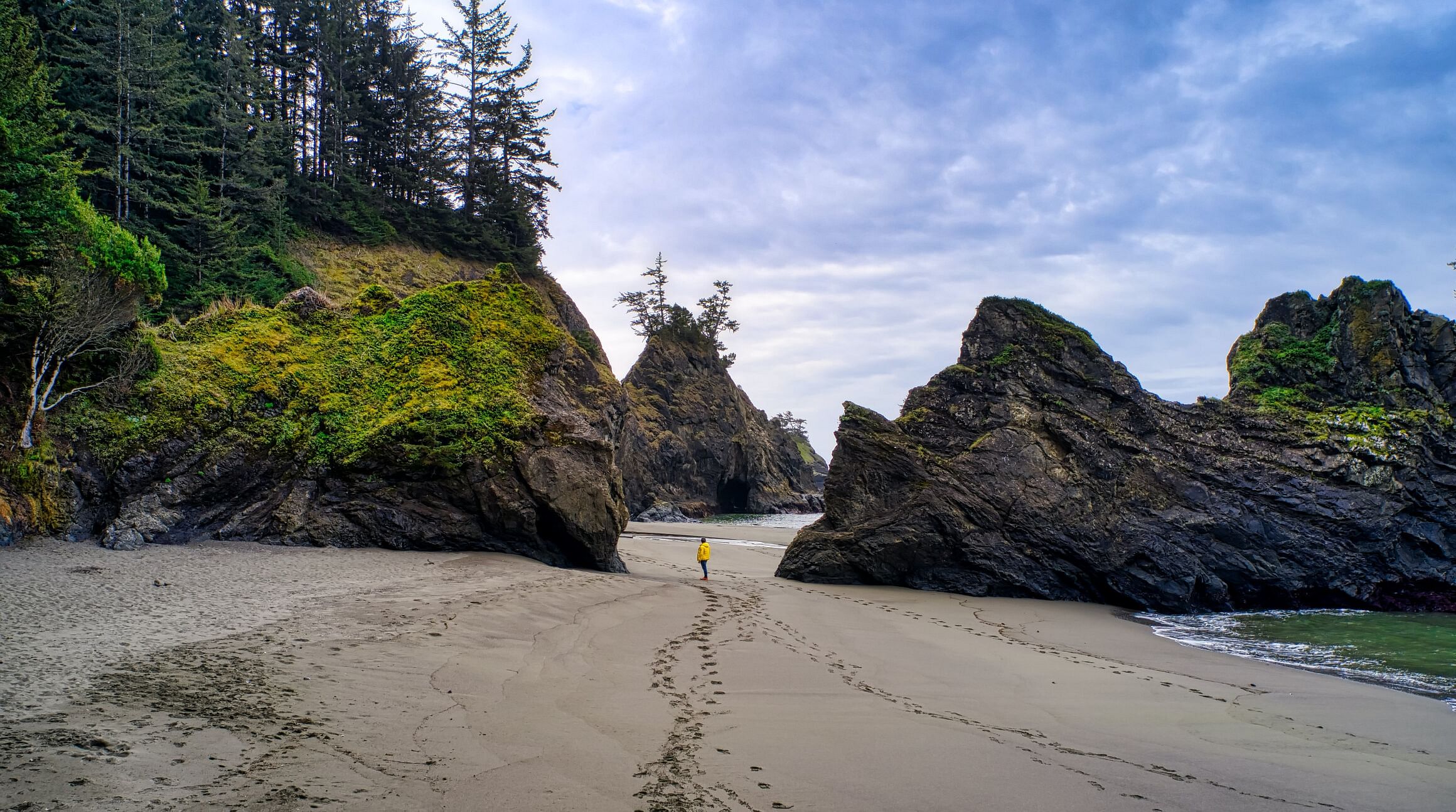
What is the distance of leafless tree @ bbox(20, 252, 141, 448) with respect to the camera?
40.9ft

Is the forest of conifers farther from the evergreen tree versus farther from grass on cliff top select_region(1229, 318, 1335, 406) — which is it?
grass on cliff top select_region(1229, 318, 1335, 406)

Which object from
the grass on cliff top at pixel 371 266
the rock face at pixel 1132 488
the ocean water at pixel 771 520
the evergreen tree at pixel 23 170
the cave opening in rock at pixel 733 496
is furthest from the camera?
the cave opening in rock at pixel 733 496

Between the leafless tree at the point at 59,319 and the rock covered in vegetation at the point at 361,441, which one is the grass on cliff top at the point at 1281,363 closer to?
the rock covered in vegetation at the point at 361,441

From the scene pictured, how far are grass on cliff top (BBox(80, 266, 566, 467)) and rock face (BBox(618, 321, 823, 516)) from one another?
142 feet

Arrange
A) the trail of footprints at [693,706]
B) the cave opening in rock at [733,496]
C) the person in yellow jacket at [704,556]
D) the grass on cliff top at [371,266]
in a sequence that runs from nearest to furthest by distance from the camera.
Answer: the trail of footprints at [693,706] < the person in yellow jacket at [704,556] < the grass on cliff top at [371,266] < the cave opening in rock at [733,496]

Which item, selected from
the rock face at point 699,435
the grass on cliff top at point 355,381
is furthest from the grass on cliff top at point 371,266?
the rock face at point 699,435

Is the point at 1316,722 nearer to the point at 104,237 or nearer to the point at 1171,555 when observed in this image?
the point at 1171,555

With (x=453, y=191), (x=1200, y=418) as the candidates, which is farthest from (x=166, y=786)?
(x=453, y=191)

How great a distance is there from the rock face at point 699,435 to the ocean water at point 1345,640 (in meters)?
49.3

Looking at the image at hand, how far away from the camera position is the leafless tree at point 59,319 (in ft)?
40.9

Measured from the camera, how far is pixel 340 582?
10047 millimetres

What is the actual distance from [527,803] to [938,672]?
607 centimetres

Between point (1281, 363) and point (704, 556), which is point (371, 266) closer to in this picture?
point (704, 556)

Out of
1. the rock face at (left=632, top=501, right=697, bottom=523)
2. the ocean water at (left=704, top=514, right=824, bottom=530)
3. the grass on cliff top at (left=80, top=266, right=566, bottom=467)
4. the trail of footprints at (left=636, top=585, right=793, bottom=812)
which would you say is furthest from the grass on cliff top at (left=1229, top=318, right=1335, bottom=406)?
the rock face at (left=632, top=501, right=697, bottom=523)
